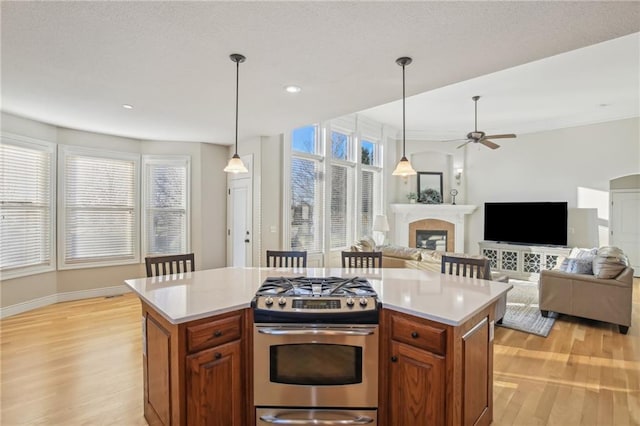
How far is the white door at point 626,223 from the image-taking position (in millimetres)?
6219

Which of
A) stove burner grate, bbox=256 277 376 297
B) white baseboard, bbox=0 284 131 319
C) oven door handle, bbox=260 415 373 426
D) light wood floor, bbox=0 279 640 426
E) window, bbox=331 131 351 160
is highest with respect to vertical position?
window, bbox=331 131 351 160

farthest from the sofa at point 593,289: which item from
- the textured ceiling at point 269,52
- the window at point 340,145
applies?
the window at point 340,145

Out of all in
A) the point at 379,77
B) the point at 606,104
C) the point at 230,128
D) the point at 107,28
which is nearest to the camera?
the point at 107,28

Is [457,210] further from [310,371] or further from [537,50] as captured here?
[310,371]

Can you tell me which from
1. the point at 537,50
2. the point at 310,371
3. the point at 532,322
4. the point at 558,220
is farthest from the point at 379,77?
the point at 558,220

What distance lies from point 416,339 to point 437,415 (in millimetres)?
399

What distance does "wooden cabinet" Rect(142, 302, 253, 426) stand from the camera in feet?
5.54

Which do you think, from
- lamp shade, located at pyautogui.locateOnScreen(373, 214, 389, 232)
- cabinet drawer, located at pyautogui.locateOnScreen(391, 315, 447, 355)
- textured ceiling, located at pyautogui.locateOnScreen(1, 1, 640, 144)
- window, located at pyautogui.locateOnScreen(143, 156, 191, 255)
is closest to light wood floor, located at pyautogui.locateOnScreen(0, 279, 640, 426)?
cabinet drawer, located at pyautogui.locateOnScreen(391, 315, 447, 355)

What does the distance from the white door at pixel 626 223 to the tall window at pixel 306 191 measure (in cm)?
592

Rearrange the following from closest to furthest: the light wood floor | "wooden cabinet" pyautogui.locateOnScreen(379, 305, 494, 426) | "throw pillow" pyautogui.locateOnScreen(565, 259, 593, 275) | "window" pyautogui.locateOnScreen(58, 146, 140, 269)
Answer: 1. "wooden cabinet" pyautogui.locateOnScreen(379, 305, 494, 426)
2. the light wood floor
3. "throw pillow" pyautogui.locateOnScreen(565, 259, 593, 275)
4. "window" pyautogui.locateOnScreen(58, 146, 140, 269)

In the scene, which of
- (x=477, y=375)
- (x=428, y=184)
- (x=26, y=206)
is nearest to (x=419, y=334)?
(x=477, y=375)

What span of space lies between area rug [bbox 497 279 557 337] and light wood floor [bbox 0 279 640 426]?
141mm

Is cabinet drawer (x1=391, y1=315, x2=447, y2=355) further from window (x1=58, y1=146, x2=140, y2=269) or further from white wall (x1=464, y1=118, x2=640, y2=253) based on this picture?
white wall (x1=464, y1=118, x2=640, y2=253)

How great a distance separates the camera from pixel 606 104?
5.69m
